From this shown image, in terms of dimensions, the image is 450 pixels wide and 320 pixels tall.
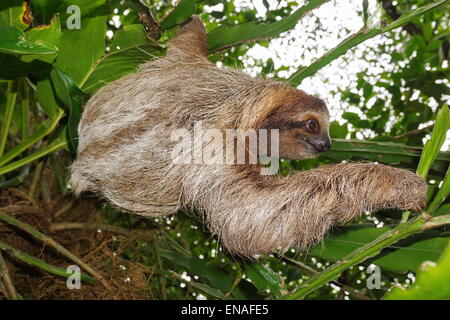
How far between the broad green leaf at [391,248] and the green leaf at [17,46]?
207cm

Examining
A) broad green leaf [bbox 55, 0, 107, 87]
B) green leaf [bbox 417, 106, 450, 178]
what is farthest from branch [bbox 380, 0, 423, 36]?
green leaf [bbox 417, 106, 450, 178]

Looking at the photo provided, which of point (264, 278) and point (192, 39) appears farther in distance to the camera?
point (192, 39)

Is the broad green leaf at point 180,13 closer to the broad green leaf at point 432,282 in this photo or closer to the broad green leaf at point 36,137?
the broad green leaf at point 36,137

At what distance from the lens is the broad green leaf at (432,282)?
1.41m

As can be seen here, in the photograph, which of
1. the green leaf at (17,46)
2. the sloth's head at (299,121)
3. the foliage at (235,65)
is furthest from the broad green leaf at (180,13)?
the green leaf at (17,46)

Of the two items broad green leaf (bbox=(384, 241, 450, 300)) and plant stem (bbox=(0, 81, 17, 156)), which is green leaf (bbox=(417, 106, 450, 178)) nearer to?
broad green leaf (bbox=(384, 241, 450, 300))

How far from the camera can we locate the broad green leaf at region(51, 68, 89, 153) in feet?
10.0

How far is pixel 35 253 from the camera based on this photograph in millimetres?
4570

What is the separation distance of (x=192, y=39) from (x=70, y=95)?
55.8 inches

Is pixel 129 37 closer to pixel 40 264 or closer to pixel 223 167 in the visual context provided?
pixel 223 167

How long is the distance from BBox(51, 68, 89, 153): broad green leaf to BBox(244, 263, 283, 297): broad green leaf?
1680mm

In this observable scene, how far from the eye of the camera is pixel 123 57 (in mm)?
3521

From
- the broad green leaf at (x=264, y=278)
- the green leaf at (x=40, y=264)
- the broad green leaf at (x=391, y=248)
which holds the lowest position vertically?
the broad green leaf at (x=264, y=278)

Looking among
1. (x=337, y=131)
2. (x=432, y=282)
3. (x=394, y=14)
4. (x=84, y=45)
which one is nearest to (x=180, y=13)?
(x=84, y=45)
